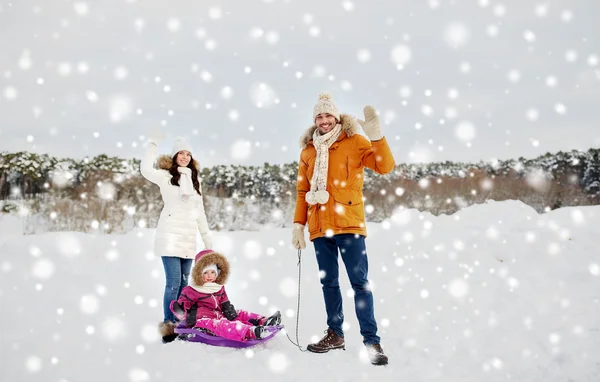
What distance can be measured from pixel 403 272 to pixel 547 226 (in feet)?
9.53

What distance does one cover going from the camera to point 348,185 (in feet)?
13.3

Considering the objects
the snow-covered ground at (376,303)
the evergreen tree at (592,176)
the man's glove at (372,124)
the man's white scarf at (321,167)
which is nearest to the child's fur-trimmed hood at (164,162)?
the man's white scarf at (321,167)

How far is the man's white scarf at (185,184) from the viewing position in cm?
481

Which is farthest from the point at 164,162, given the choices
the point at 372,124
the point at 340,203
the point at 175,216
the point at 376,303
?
the point at 376,303

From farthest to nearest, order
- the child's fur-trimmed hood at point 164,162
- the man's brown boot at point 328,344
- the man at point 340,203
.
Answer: the child's fur-trimmed hood at point 164,162
the man's brown boot at point 328,344
the man at point 340,203

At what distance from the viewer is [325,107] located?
414 cm

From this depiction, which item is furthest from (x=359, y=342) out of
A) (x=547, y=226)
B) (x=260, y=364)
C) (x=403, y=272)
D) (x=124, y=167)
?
(x=124, y=167)

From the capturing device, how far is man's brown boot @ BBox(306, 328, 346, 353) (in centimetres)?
402

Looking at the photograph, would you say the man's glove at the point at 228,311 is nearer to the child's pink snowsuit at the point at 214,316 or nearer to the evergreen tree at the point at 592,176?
the child's pink snowsuit at the point at 214,316

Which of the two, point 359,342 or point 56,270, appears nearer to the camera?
point 359,342

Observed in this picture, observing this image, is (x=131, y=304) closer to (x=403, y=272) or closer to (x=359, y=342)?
(x=359, y=342)

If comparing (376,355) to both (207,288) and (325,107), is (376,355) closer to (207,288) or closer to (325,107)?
(207,288)

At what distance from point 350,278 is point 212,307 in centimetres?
161

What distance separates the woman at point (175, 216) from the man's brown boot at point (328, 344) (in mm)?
1548
